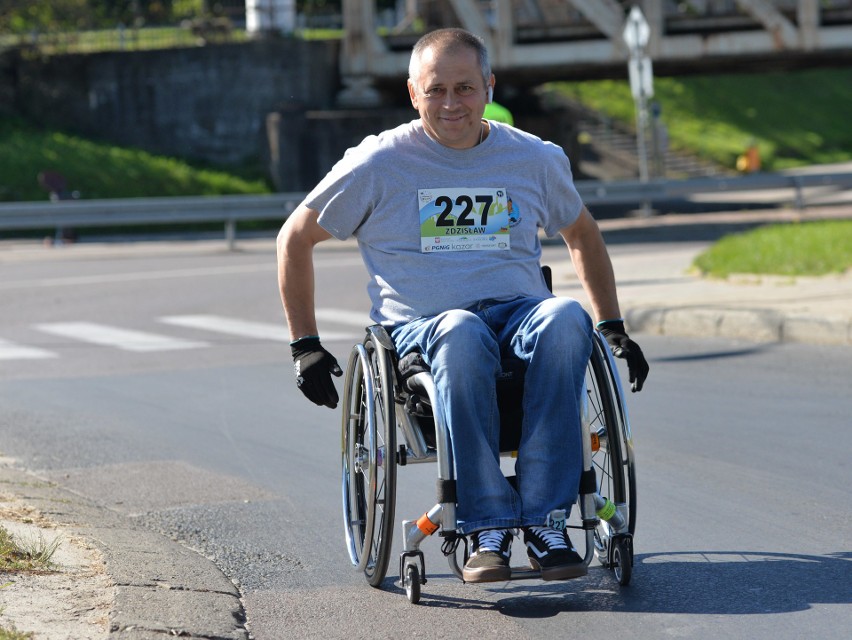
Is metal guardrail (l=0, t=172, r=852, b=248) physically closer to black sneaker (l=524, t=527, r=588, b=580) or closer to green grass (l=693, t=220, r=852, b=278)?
green grass (l=693, t=220, r=852, b=278)

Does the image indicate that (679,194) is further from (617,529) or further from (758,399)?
(617,529)

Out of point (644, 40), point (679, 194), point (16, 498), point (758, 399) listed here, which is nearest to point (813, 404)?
point (758, 399)

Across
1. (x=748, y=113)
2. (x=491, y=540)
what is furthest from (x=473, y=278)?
(x=748, y=113)

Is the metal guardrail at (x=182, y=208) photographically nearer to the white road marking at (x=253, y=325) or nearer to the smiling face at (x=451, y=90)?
the white road marking at (x=253, y=325)

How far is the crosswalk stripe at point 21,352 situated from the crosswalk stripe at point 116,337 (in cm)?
55

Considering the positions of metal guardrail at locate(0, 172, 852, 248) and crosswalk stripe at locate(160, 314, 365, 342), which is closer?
crosswalk stripe at locate(160, 314, 365, 342)

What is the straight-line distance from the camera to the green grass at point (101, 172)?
95.2 ft

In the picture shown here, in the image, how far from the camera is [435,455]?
4.66 m

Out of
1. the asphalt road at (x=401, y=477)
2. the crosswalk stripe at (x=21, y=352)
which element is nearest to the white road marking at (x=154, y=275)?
the asphalt road at (x=401, y=477)

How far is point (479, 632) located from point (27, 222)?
20.0 metres

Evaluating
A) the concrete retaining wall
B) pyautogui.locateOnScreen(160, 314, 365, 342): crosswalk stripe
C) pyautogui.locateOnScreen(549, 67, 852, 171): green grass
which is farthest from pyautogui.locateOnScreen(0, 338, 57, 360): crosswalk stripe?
pyautogui.locateOnScreen(549, 67, 852, 171): green grass

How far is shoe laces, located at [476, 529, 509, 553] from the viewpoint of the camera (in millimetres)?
4400

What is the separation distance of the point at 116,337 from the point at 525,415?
8.93m

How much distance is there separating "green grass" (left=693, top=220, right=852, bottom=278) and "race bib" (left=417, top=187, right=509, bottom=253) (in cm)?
917
